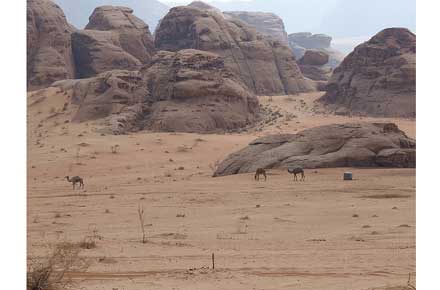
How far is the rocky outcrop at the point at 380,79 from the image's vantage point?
1522 inches

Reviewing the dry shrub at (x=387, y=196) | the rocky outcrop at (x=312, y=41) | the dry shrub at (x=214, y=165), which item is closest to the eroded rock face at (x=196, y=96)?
the dry shrub at (x=214, y=165)

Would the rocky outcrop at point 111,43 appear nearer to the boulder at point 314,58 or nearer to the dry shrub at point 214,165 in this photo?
the boulder at point 314,58

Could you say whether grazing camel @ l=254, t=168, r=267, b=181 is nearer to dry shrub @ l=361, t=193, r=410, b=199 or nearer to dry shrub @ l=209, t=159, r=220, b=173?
dry shrub @ l=361, t=193, r=410, b=199

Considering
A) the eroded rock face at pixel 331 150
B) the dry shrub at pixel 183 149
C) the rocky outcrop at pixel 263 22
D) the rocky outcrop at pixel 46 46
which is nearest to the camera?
the eroded rock face at pixel 331 150

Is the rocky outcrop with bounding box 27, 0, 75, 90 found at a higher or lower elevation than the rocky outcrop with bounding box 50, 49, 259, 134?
higher

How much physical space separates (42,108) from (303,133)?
2093 cm

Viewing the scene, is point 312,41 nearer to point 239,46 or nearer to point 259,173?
point 239,46

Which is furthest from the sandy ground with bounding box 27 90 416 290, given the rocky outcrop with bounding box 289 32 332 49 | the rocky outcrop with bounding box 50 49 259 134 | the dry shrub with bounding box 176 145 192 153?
the rocky outcrop with bounding box 289 32 332 49

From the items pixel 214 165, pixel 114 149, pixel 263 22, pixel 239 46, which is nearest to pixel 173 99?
pixel 114 149

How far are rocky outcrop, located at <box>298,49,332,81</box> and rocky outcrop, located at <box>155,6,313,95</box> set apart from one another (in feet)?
33.8

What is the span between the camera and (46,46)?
46344mm

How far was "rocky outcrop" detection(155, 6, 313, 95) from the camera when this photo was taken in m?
46.4

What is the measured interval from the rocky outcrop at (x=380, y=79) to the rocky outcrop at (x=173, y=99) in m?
8.81

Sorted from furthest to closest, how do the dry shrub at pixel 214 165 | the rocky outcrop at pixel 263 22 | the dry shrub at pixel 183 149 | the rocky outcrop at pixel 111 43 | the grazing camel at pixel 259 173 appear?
1. the rocky outcrop at pixel 263 22
2. the rocky outcrop at pixel 111 43
3. the dry shrub at pixel 183 149
4. the dry shrub at pixel 214 165
5. the grazing camel at pixel 259 173
